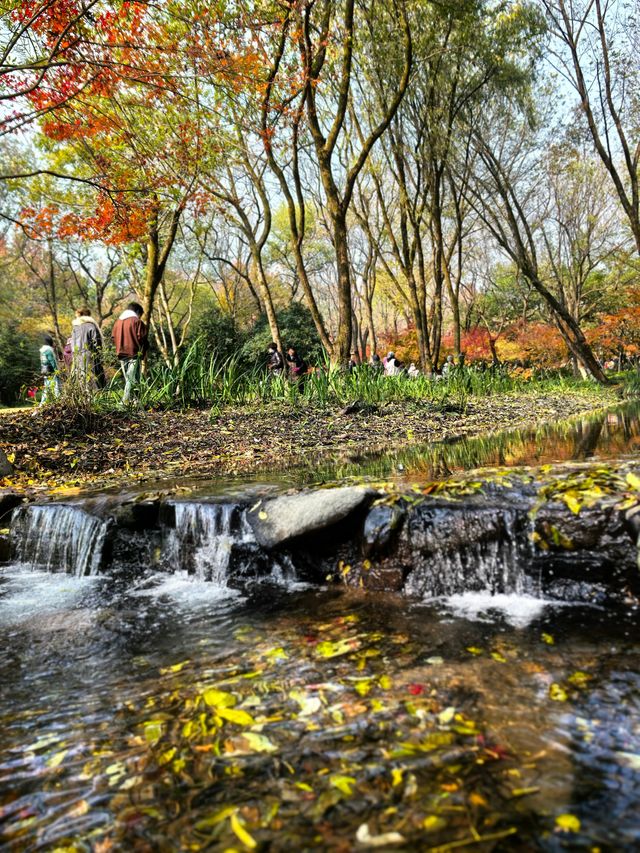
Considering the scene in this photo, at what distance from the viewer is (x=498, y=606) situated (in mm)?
2670

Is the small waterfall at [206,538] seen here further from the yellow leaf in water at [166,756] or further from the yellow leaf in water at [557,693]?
the yellow leaf in water at [557,693]

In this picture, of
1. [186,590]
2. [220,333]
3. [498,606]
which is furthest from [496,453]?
[220,333]

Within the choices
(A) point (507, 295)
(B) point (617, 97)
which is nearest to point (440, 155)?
(B) point (617, 97)

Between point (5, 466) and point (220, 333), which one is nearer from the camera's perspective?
point (5, 466)

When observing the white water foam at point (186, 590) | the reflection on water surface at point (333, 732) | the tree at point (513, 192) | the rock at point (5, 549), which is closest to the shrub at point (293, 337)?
the tree at point (513, 192)

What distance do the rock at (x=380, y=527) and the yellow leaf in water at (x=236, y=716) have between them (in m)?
1.51

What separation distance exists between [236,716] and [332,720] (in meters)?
0.35

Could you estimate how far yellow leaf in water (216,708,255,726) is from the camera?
1783 mm

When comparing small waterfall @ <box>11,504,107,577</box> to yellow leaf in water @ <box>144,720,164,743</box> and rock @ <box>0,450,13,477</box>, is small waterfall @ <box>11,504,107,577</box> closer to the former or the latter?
rock @ <box>0,450,13,477</box>

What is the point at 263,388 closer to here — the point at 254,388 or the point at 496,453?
the point at 254,388

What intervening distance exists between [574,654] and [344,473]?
9.64 ft

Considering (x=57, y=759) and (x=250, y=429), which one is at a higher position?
(x=250, y=429)

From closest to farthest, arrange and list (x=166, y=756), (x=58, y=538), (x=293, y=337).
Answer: (x=166, y=756) < (x=58, y=538) < (x=293, y=337)

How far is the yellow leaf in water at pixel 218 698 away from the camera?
75.1 inches
